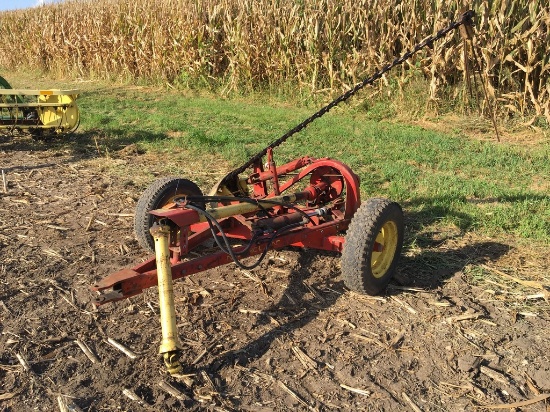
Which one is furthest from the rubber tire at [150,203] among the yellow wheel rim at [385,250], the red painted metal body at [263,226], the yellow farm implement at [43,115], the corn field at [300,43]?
the corn field at [300,43]

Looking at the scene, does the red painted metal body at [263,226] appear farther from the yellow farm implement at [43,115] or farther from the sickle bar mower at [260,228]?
the yellow farm implement at [43,115]

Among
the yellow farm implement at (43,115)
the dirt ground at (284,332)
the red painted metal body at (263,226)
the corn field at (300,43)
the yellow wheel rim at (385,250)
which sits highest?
the corn field at (300,43)

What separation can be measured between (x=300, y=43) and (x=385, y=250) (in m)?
8.79

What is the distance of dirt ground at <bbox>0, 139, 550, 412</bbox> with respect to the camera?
9.34 feet

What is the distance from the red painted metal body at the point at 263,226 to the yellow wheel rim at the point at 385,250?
0.30 meters

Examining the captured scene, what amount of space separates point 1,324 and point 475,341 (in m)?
2.96

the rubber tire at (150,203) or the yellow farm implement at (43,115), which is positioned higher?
the yellow farm implement at (43,115)

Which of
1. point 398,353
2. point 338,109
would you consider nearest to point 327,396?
point 398,353

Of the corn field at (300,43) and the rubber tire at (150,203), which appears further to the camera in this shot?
the corn field at (300,43)

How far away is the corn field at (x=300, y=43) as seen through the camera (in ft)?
30.3

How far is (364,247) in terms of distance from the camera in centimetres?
365

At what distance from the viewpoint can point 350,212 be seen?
4.23 meters

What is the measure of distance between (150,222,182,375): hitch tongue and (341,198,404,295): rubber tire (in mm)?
1304

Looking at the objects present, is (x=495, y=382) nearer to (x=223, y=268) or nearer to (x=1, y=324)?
(x=223, y=268)
